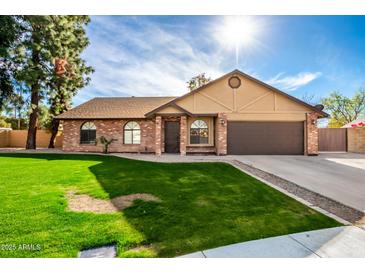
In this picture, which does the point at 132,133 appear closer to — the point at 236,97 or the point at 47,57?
the point at 236,97

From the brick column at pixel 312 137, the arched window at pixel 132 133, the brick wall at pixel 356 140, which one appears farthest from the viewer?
the brick wall at pixel 356 140

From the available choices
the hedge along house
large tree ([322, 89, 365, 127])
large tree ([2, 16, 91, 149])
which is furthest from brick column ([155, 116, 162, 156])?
large tree ([322, 89, 365, 127])

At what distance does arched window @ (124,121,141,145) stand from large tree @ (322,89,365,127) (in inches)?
1202

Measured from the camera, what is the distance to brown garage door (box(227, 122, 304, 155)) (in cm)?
1445

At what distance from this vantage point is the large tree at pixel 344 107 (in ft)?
110

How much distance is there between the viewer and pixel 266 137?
14.5 m

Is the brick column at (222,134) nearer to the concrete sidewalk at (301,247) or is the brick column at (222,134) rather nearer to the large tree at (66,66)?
the concrete sidewalk at (301,247)

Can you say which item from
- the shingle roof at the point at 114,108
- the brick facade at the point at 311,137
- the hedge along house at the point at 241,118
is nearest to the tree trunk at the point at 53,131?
the shingle roof at the point at 114,108

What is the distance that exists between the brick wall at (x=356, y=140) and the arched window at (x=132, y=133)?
16883 mm
